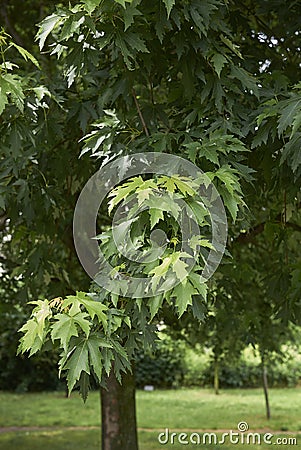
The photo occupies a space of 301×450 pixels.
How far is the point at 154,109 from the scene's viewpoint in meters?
3.16

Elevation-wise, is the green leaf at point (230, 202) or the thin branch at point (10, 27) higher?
the thin branch at point (10, 27)

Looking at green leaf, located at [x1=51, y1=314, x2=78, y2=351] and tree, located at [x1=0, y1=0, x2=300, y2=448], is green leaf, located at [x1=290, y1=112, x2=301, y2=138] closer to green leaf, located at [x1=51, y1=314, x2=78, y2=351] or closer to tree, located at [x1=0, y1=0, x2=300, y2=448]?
tree, located at [x1=0, y1=0, x2=300, y2=448]

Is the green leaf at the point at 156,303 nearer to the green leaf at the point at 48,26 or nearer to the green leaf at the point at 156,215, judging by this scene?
the green leaf at the point at 156,215

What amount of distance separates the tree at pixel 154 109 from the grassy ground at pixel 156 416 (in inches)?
234

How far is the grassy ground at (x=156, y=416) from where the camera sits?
977 cm

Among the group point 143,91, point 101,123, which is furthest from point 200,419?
point 101,123

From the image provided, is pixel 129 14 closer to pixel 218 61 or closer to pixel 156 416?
pixel 218 61

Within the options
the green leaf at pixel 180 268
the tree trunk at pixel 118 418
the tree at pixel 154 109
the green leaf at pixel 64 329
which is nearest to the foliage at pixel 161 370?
the tree trunk at pixel 118 418

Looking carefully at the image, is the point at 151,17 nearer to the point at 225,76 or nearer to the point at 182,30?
the point at 182,30

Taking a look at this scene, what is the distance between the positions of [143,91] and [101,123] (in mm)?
1371

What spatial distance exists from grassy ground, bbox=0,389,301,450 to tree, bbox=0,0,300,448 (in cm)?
593

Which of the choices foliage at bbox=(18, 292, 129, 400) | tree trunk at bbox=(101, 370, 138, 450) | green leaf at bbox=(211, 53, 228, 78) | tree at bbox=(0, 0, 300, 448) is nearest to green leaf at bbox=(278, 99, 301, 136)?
tree at bbox=(0, 0, 300, 448)

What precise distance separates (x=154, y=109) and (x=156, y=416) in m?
9.64

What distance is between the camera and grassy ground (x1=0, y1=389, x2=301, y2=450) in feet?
32.0
